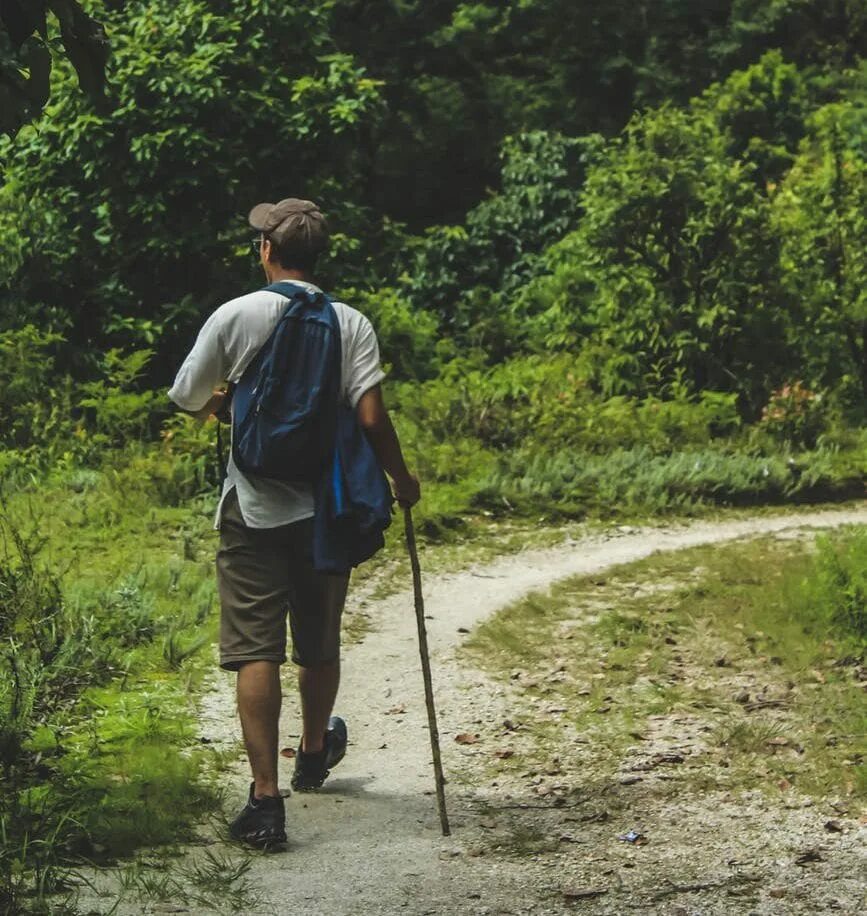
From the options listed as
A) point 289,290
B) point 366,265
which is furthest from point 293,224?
point 366,265

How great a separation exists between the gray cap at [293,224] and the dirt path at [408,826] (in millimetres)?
1953

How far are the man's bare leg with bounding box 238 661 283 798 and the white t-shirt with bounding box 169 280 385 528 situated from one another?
49cm

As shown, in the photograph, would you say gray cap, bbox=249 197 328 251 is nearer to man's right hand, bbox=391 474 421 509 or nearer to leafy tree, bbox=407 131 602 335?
man's right hand, bbox=391 474 421 509

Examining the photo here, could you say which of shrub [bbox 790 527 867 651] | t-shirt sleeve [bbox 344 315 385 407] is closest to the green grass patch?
shrub [bbox 790 527 867 651]

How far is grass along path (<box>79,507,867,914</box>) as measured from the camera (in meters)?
4.58

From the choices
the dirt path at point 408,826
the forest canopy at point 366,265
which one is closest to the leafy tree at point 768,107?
the forest canopy at point 366,265

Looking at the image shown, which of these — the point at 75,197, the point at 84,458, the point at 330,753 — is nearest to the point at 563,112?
the point at 75,197

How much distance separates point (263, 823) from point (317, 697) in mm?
610

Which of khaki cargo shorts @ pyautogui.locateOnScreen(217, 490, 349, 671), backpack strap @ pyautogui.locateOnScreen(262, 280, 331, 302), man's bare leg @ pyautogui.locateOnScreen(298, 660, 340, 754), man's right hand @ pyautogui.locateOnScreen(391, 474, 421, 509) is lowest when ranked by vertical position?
man's bare leg @ pyautogui.locateOnScreen(298, 660, 340, 754)

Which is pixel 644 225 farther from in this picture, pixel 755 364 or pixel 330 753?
pixel 330 753

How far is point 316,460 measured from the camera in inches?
193

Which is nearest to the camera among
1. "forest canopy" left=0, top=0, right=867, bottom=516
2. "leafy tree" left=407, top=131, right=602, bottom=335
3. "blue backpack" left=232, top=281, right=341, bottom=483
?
"blue backpack" left=232, top=281, right=341, bottom=483

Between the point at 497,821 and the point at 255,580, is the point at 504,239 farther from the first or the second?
the point at 255,580

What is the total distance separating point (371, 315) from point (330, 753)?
28.9 feet
